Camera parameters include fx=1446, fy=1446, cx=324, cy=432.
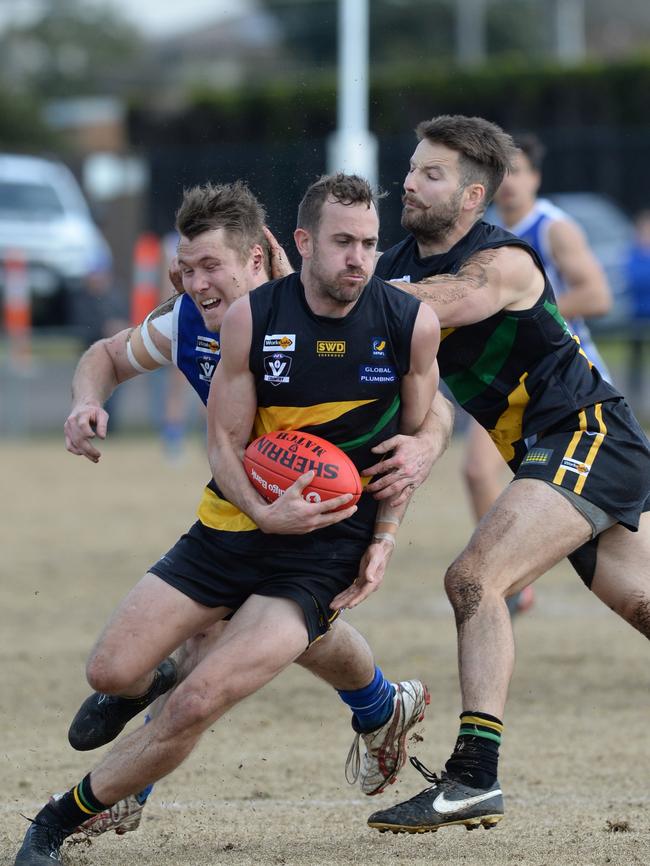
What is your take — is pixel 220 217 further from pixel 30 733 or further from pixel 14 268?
pixel 14 268

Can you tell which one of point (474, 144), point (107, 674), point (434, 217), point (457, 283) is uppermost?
point (474, 144)

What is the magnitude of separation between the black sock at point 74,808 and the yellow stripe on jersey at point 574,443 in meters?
1.94

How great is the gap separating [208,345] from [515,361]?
1146 mm

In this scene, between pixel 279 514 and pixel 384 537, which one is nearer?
pixel 279 514

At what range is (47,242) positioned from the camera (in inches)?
984

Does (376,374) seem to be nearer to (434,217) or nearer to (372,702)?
(434,217)

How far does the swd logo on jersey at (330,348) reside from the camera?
4.75m

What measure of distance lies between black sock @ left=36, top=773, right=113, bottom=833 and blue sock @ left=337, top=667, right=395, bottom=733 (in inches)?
46.3

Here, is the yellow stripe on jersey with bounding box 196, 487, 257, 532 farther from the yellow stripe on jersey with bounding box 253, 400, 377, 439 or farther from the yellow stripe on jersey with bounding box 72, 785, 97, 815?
the yellow stripe on jersey with bounding box 72, 785, 97, 815

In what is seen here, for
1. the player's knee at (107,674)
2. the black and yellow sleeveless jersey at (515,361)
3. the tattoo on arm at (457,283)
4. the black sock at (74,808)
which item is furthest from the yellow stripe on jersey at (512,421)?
the black sock at (74,808)

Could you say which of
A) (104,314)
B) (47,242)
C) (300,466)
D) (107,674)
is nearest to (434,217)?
(300,466)

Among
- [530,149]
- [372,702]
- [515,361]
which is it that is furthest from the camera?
[530,149]

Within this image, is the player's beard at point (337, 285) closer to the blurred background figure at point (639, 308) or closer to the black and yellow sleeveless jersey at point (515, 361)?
the black and yellow sleeveless jersey at point (515, 361)

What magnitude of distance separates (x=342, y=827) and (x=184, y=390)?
11395 millimetres
